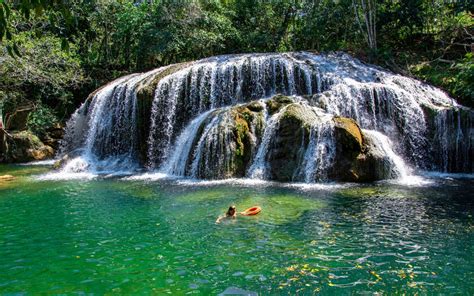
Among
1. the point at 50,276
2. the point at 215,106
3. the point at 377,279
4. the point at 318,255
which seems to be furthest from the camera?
the point at 215,106

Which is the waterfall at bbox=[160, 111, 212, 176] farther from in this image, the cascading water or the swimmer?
the swimmer

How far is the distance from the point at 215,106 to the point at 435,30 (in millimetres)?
12976

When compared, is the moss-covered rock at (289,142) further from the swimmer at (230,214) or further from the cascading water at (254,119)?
the swimmer at (230,214)

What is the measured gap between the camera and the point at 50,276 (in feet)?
19.1

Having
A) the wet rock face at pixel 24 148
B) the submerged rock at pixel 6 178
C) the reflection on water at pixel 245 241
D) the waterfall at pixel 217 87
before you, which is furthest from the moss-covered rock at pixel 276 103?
the wet rock face at pixel 24 148

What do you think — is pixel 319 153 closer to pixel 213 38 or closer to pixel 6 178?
pixel 6 178

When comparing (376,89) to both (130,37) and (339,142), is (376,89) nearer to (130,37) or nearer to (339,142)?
(339,142)

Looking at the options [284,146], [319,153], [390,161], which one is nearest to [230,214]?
[319,153]

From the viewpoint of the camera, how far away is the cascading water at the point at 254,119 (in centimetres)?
1348

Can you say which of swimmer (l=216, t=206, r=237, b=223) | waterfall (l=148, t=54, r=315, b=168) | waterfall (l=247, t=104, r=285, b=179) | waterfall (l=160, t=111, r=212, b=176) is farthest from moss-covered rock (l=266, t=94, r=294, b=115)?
swimmer (l=216, t=206, r=237, b=223)

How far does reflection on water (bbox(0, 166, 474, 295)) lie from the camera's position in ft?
17.8

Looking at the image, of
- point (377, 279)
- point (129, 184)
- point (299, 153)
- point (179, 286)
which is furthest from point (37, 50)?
point (377, 279)

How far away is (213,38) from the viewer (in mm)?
24453

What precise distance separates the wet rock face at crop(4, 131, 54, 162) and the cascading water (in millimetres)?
1187
